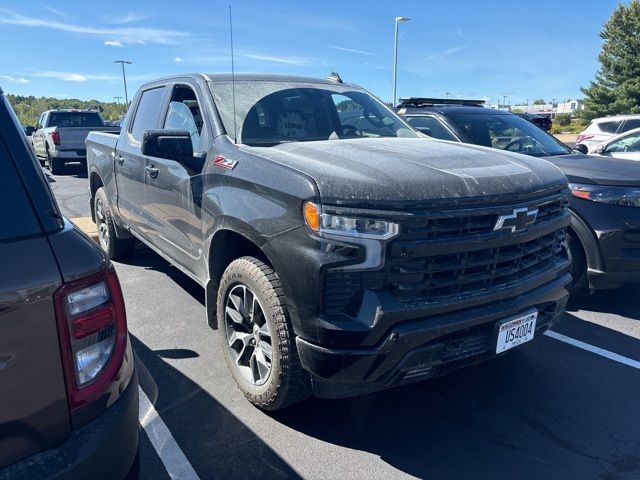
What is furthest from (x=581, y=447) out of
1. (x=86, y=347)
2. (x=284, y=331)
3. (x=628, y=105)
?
(x=628, y=105)

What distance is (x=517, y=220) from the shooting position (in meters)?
2.74

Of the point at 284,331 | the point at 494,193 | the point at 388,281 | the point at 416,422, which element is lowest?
the point at 416,422

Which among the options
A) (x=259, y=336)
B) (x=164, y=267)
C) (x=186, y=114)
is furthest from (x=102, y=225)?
(x=259, y=336)

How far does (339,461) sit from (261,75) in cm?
292

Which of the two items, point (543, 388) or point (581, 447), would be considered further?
point (543, 388)

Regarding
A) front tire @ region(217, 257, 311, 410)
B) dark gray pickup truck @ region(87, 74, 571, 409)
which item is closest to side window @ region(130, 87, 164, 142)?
dark gray pickup truck @ region(87, 74, 571, 409)

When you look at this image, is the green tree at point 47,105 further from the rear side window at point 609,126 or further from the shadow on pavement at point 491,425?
the shadow on pavement at point 491,425

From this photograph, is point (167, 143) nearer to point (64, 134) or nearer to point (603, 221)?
point (603, 221)

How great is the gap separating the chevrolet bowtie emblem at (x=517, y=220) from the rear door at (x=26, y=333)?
81.4 inches

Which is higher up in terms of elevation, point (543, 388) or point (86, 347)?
point (86, 347)

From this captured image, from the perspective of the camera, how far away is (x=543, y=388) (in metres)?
3.41

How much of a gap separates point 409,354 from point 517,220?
0.95 meters

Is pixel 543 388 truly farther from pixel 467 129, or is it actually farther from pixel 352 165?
pixel 467 129

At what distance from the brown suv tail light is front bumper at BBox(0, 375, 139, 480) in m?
0.09
